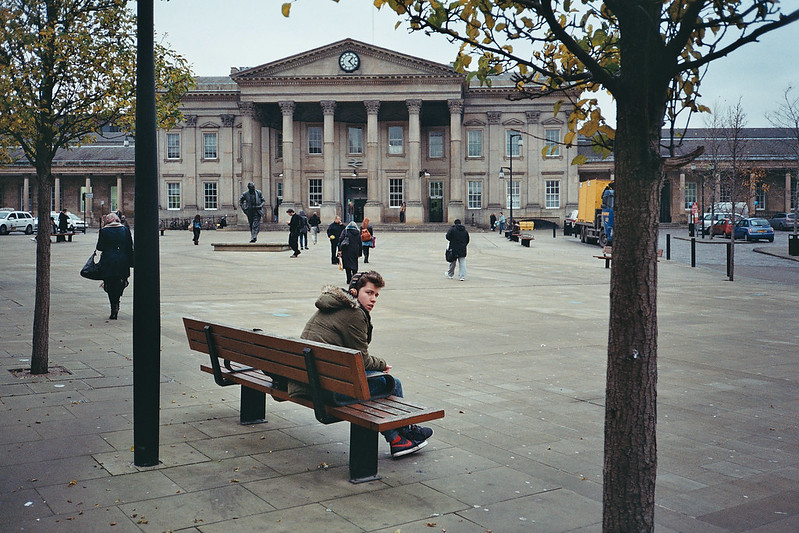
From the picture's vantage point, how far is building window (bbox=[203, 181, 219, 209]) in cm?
7506

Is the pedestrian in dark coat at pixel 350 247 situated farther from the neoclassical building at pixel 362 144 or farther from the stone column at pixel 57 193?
the stone column at pixel 57 193

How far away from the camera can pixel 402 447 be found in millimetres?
6031

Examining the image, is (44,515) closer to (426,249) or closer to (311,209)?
(426,249)

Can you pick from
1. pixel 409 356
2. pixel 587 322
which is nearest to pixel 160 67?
pixel 409 356

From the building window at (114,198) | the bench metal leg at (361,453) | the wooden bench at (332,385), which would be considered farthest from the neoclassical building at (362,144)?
the bench metal leg at (361,453)

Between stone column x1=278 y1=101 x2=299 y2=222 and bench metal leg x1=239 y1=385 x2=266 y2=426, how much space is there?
6138 cm

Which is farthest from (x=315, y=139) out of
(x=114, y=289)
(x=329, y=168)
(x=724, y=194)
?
(x=114, y=289)

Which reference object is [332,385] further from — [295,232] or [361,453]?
[295,232]

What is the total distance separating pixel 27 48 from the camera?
9133 mm

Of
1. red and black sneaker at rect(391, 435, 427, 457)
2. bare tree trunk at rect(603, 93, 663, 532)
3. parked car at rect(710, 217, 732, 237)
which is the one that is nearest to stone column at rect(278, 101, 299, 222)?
parked car at rect(710, 217, 732, 237)

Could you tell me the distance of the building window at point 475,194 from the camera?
73500 mm

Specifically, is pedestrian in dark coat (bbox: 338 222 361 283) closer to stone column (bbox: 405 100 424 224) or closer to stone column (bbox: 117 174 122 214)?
stone column (bbox: 405 100 424 224)

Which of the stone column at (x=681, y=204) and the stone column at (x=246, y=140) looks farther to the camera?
the stone column at (x=681, y=204)

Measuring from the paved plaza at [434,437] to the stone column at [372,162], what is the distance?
174 feet
